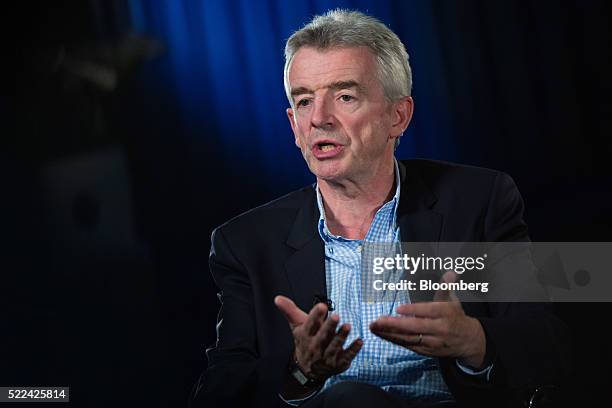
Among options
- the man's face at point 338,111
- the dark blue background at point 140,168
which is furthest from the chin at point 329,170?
the dark blue background at point 140,168

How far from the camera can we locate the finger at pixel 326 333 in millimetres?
1664

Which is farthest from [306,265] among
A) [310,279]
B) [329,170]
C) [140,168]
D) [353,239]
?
[140,168]

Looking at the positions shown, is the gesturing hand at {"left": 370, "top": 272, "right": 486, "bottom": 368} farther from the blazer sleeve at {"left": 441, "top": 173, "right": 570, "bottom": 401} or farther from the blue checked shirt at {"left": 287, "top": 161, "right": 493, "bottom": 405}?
the blue checked shirt at {"left": 287, "top": 161, "right": 493, "bottom": 405}

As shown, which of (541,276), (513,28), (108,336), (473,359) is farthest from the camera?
(108,336)

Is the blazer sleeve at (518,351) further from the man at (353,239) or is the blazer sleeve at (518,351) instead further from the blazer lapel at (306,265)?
the blazer lapel at (306,265)

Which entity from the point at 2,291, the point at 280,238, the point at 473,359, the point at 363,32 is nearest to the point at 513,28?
the point at 363,32

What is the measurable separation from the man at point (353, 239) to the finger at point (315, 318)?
0.39 ft

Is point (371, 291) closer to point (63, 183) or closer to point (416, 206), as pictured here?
point (416, 206)

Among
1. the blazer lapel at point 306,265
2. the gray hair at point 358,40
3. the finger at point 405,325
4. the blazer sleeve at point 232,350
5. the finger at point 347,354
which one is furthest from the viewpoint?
the gray hair at point 358,40

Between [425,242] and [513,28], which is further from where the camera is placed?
[513,28]

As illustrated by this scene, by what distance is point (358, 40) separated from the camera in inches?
88.4

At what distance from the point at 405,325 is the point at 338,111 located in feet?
2.58

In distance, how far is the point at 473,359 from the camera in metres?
1.85

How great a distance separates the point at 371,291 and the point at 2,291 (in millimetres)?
1460
